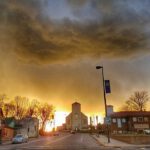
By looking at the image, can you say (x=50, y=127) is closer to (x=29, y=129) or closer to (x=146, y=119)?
(x=29, y=129)

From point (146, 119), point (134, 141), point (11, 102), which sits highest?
point (11, 102)

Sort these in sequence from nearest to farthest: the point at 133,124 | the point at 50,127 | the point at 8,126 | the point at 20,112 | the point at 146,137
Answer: the point at 146,137, the point at 8,126, the point at 133,124, the point at 20,112, the point at 50,127

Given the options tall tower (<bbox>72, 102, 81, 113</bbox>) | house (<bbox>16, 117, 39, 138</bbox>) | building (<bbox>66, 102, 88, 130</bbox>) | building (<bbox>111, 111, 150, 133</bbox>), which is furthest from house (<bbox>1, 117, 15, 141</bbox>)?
tall tower (<bbox>72, 102, 81, 113</bbox>)

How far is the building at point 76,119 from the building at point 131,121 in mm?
73446

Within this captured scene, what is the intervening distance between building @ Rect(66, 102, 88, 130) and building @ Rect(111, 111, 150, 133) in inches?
2892

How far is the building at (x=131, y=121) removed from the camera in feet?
337

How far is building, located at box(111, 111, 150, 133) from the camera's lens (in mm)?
102688

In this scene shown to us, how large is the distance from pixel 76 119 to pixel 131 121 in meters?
78.9

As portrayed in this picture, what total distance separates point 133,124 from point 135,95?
14531 mm

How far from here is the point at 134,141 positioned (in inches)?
1379

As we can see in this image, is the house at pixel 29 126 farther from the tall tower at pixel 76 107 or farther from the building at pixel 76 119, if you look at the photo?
the tall tower at pixel 76 107

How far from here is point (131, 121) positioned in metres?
103

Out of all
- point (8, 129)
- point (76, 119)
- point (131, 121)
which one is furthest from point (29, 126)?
point (76, 119)

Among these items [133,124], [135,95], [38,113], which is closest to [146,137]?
[133,124]
